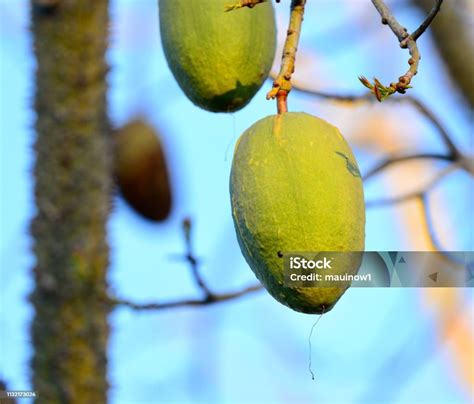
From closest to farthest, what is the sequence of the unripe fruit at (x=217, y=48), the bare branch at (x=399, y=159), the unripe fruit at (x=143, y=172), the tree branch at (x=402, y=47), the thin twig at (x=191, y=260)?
1. the tree branch at (x=402, y=47)
2. the unripe fruit at (x=217, y=48)
3. the thin twig at (x=191, y=260)
4. the bare branch at (x=399, y=159)
5. the unripe fruit at (x=143, y=172)

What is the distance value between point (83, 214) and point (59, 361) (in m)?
0.28

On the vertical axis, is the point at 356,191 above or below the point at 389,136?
above

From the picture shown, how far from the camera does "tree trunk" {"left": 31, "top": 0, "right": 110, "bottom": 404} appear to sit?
1.79 metres

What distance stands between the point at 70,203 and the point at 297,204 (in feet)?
3.62

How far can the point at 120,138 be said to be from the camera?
3197 mm

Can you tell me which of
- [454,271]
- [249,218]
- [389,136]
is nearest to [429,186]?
[454,271]

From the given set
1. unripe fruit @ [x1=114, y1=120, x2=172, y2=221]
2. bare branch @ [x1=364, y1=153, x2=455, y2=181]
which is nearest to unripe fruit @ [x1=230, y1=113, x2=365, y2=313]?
bare branch @ [x1=364, y1=153, x2=455, y2=181]

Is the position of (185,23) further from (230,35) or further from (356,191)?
(356,191)

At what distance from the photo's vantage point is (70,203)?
73.8 inches

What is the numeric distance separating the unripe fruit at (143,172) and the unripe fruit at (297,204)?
91.4 inches

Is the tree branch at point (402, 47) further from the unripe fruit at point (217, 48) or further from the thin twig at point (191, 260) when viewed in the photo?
the thin twig at point (191, 260)

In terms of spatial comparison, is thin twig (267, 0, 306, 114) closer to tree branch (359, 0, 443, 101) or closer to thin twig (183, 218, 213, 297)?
tree branch (359, 0, 443, 101)

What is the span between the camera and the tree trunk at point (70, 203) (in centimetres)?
179

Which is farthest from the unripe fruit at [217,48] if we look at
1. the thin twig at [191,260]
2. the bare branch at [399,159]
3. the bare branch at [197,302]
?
the bare branch at [399,159]
